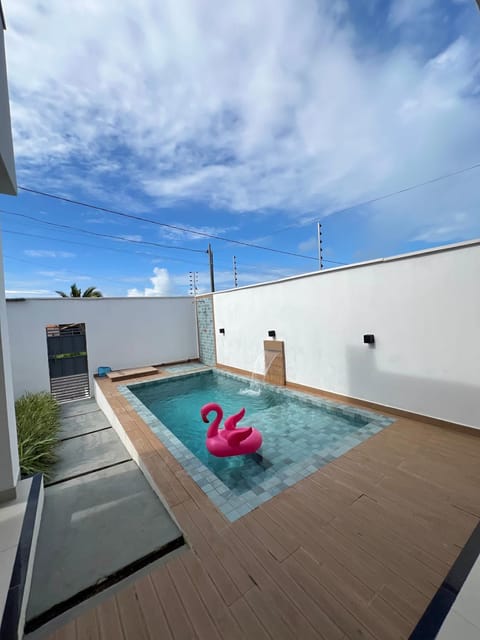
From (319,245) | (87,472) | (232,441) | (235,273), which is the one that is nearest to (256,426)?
(232,441)

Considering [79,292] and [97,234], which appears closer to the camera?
[97,234]

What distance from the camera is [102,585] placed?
5.73 ft

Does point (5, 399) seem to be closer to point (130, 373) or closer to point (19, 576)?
point (19, 576)

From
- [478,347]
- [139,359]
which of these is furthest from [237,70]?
[139,359]

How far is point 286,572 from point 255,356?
5.85 m

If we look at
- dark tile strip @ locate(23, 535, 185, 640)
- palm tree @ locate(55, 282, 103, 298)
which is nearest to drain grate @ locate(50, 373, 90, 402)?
dark tile strip @ locate(23, 535, 185, 640)

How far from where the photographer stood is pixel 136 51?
13.8 feet

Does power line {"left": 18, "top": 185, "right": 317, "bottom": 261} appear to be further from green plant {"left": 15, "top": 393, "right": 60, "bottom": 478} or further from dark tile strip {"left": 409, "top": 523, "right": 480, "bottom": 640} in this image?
dark tile strip {"left": 409, "top": 523, "right": 480, "bottom": 640}

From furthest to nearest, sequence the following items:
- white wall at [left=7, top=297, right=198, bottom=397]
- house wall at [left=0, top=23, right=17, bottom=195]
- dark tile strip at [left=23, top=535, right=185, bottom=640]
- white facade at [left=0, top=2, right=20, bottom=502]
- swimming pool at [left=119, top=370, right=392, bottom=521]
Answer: white wall at [left=7, top=297, right=198, bottom=397] → swimming pool at [left=119, top=370, right=392, bottom=521] → white facade at [left=0, top=2, right=20, bottom=502] → house wall at [left=0, top=23, right=17, bottom=195] → dark tile strip at [left=23, top=535, right=185, bottom=640]

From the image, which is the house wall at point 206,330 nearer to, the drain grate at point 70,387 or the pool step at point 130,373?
the pool step at point 130,373

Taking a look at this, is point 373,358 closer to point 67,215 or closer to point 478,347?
point 478,347

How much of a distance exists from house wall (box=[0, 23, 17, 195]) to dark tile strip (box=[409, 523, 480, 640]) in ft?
14.0

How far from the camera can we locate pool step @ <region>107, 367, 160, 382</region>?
7559 mm

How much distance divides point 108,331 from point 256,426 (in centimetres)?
617
